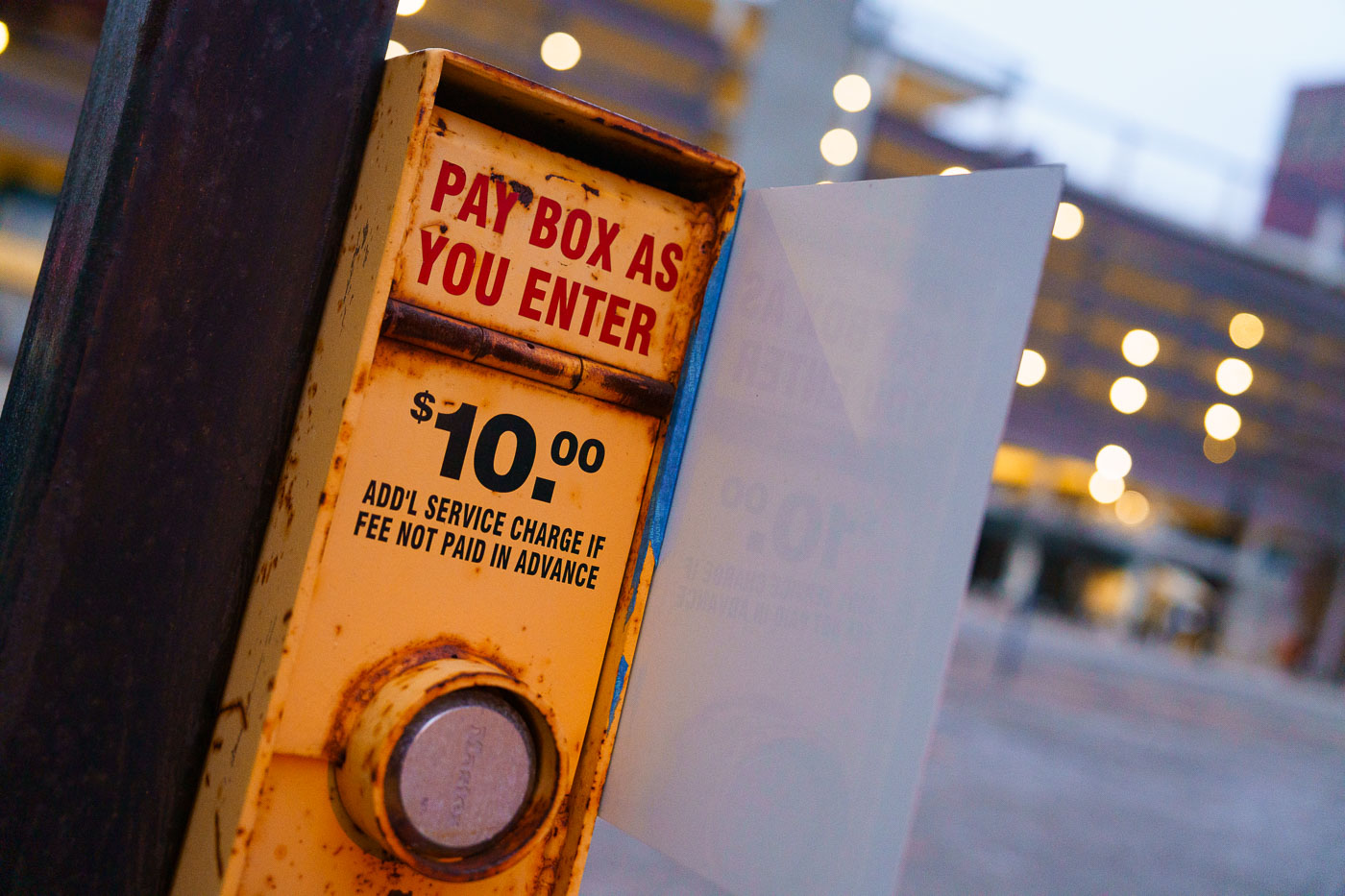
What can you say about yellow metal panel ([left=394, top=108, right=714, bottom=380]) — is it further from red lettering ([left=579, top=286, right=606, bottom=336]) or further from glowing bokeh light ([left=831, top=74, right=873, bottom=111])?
glowing bokeh light ([left=831, top=74, right=873, bottom=111])

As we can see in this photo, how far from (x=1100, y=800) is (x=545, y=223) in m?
5.64

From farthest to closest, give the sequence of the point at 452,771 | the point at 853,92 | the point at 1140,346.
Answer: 1. the point at 1140,346
2. the point at 853,92
3. the point at 452,771

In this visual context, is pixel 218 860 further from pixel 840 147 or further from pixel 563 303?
pixel 840 147

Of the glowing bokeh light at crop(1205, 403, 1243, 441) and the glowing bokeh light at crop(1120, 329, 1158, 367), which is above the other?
the glowing bokeh light at crop(1120, 329, 1158, 367)

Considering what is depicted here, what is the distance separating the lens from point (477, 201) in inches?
44.0

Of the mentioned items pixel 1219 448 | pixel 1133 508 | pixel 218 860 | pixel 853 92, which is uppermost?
pixel 1219 448

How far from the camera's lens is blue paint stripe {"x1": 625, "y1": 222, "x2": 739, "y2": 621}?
4.15 feet

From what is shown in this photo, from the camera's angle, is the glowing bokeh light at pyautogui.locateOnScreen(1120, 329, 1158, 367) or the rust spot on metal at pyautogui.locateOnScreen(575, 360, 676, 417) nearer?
the rust spot on metal at pyautogui.locateOnScreen(575, 360, 676, 417)

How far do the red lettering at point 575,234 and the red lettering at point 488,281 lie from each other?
0.27 ft

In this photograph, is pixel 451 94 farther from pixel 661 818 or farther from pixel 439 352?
pixel 661 818

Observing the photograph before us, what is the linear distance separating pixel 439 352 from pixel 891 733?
2.18 feet

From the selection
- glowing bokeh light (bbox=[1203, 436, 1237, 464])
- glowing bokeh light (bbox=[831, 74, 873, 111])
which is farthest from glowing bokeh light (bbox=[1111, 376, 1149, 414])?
glowing bokeh light (bbox=[1203, 436, 1237, 464])

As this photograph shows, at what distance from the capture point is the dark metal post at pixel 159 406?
1075 mm

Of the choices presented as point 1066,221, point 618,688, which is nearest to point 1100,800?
point 1066,221
